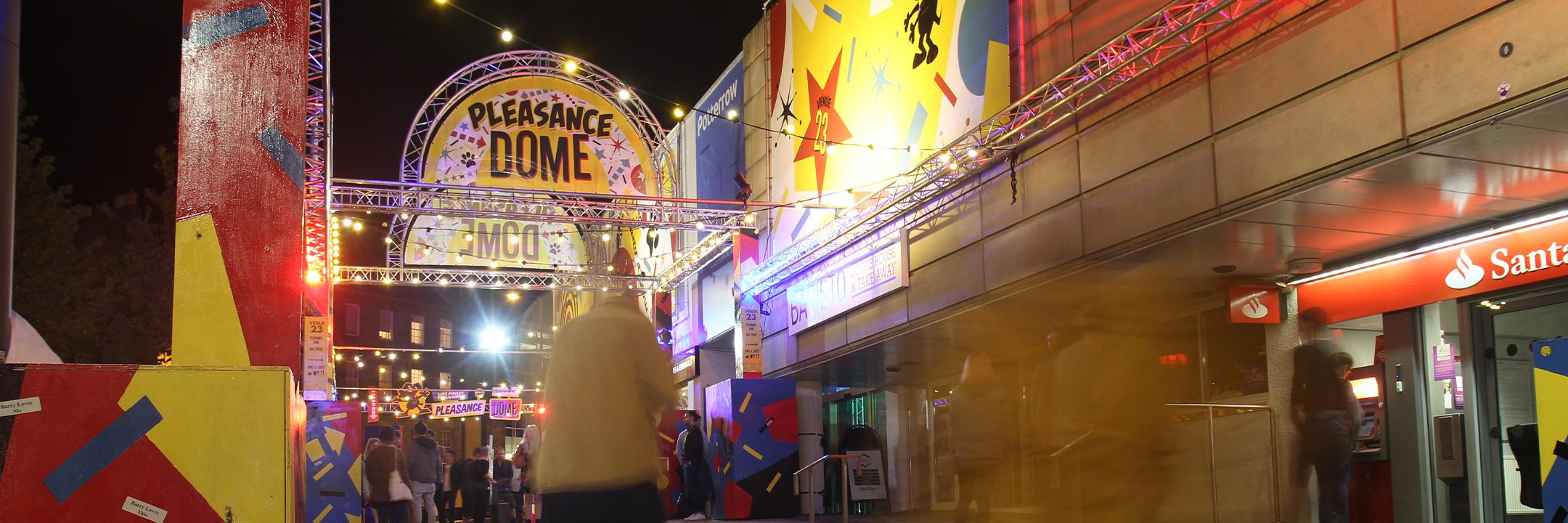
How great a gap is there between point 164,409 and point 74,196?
24616 mm

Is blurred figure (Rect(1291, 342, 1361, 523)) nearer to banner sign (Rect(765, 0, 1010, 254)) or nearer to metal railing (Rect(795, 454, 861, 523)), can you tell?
banner sign (Rect(765, 0, 1010, 254))

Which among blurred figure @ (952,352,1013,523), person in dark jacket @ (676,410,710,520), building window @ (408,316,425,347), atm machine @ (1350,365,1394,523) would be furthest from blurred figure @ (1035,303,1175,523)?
building window @ (408,316,425,347)

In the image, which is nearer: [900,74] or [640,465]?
[640,465]

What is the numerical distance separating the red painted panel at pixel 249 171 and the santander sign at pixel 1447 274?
835cm

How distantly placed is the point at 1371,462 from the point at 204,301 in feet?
31.6

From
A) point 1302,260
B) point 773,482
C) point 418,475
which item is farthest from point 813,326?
point 1302,260

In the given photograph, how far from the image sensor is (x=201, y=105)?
438cm

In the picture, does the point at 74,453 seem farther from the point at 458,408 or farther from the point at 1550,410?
the point at 458,408

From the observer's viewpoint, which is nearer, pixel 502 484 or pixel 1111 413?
pixel 1111 413

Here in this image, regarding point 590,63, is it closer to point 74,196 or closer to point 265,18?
point 74,196

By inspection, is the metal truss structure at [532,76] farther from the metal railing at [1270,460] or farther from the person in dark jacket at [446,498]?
the metal railing at [1270,460]

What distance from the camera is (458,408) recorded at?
34.8m

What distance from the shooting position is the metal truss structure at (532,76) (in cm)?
1900

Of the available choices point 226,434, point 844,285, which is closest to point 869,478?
point 844,285
